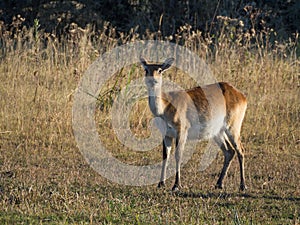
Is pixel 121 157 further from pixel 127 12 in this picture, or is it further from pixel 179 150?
pixel 127 12

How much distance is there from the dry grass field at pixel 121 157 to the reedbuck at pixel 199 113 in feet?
1.31

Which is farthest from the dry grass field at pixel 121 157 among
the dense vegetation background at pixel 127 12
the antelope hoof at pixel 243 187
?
the dense vegetation background at pixel 127 12

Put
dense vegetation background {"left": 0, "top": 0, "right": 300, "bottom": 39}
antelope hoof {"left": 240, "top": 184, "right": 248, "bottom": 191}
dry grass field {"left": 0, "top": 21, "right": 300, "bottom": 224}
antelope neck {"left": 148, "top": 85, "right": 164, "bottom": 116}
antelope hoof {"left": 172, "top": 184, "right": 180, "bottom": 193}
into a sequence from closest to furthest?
dry grass field {"left": 0, "top": 21, "right": 300, "bottom": 224} → antelope hoof {"left": 172, "top": 184, "right": 180, "bottom": 193} → antelope hoof {"left": 240, "top": 184, "right": 248, "bottom": 191} → antelope neck {"left": 148, "top": 85, "right": 164, "bottom": 116} → dense vegetation background {"left": 0, "top": 0, "right": 300, "bottom": 39}

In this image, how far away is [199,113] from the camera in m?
7.45

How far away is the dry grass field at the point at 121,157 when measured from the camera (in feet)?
18.4

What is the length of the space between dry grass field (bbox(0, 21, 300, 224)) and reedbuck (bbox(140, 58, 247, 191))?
0.40 m

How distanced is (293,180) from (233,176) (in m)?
0.74

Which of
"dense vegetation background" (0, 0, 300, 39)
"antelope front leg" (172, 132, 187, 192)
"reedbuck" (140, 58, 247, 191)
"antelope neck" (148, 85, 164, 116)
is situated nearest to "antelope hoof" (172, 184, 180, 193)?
"antelope front leg" (172, 132, 187, 192)

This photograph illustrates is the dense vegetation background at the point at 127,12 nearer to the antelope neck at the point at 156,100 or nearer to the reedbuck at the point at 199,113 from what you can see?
the reedbuck at the point at 199,113

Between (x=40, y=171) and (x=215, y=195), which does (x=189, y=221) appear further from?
(x=40, y=171)

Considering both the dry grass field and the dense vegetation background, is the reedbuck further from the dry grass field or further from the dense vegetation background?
the dense vegetation background

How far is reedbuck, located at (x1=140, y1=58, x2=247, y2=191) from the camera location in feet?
23.0

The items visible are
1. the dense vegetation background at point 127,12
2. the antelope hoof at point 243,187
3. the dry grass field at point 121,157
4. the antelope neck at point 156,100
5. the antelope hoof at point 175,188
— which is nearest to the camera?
the dry grass field at point 121,157

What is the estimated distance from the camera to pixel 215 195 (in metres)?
6.42
